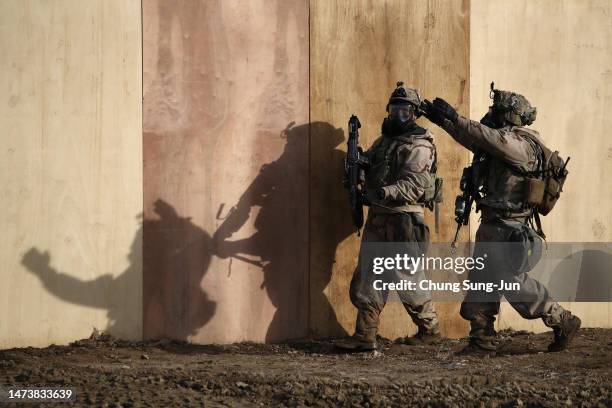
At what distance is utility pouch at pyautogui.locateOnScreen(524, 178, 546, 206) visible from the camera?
366 inches

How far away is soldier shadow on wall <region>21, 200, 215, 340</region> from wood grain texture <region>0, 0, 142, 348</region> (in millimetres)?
16

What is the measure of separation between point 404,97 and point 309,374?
8.08 ft

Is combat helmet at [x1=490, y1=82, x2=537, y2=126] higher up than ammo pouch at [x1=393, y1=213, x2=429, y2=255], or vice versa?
combat helmet at [x1=490, y1=82, x2=537, y2=126]

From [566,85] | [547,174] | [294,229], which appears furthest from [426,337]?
[566,85]

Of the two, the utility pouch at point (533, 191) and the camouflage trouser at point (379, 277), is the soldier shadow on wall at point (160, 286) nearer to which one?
the camouflage trouser at point (379, 277)

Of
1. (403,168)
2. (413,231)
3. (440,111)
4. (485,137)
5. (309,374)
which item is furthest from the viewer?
(413,231)

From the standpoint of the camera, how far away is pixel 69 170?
946 cm

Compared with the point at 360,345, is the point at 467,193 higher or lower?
higher

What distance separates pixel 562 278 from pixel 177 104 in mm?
3830

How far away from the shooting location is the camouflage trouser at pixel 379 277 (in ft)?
31.4

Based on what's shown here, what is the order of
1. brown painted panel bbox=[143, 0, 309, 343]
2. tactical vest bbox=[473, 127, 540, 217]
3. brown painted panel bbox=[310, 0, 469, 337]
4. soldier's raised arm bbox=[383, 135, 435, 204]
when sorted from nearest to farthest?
tactical vest bbox=[473, 127, 540, 217] → soldier's raised arm bbox=[383, 135, 435, 204] → brown painted panel bbox=[143, 0, 309, 343] → brown painted panel bbox=[310, 0, 469, 337]

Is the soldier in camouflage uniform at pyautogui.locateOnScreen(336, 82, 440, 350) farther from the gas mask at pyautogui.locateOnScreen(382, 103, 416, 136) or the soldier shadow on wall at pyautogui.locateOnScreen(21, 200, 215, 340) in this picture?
the soldier shadow on wall at pyautogui.locateOnScreen(21, 200, 215, 340)

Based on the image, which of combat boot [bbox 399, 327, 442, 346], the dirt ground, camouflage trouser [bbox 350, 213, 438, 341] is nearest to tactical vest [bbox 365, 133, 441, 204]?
camouflage trouser [bbox 350, 213, 438, 341]

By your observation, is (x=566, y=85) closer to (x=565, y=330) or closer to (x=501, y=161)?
(x=501, y=161)
